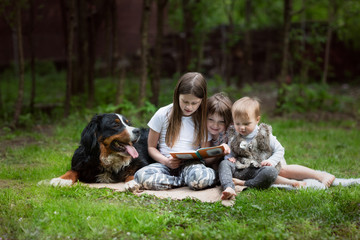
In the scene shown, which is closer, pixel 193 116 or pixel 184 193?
pixel 184 193

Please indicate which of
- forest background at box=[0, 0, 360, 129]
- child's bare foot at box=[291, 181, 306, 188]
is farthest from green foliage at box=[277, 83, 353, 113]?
child's bare foot at box=[291, 181, 306, 188]

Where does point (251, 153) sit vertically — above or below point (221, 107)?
below

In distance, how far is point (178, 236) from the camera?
9.87 ft

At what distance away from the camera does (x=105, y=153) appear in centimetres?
439

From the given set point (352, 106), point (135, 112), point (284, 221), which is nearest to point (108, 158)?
point (284, 221)

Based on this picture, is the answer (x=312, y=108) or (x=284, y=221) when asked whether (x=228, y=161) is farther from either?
(x=312, y=108)

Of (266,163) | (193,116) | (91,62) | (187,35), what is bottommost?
(266,163)

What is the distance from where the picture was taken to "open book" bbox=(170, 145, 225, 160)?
4059 mm

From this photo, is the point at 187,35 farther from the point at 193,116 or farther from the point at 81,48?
the point at 193,116

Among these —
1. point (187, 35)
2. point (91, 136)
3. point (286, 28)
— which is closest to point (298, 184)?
point (91, 136)

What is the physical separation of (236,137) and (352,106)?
705 centimetres

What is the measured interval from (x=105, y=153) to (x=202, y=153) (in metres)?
1.09

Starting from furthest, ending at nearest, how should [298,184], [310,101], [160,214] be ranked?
[310,101] → [298,184] → [160,214]

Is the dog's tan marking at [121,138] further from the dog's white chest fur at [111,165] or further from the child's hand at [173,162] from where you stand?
the child's hand at [173,162]
